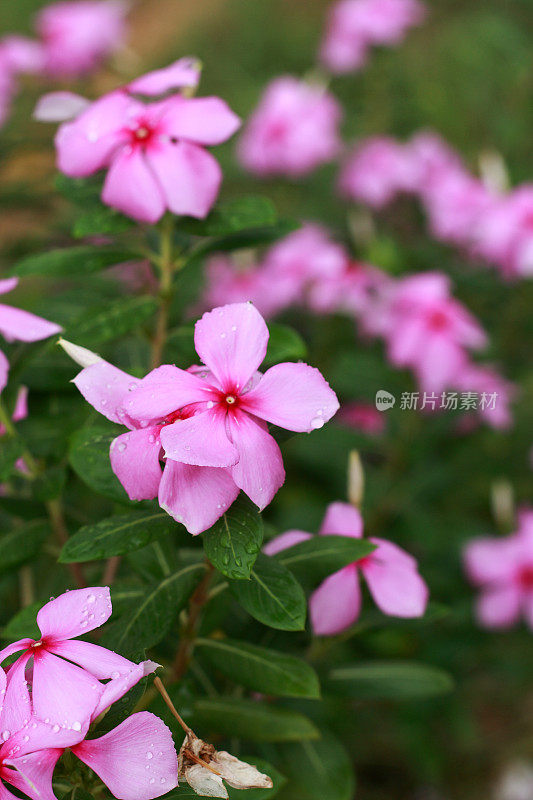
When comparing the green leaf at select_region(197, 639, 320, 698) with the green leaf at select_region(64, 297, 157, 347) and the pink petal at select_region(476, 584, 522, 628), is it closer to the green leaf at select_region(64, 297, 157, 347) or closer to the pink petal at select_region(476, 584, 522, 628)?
the green leaf at select_region(64, 297, 157, 347)

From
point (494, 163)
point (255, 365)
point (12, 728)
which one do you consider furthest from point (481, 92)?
point (12, 728)

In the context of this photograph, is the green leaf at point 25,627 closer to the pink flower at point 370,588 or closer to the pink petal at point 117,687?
the pink petal at point 117,687

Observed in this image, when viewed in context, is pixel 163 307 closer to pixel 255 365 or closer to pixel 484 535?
pixel 255 365

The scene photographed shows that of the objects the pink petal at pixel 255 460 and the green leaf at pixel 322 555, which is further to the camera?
the green leaf at pixel 322 555

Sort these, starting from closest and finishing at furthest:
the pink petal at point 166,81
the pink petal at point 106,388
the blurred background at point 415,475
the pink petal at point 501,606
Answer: the pink petal at point 106,388 → the pink petal at point 166,81 → the pink petal at point 501,606 → the blurred background at point 415,475

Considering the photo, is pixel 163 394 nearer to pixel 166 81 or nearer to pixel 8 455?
pixel 8 455

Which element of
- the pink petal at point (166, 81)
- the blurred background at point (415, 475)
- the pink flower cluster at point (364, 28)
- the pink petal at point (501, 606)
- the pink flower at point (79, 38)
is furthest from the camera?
the pink flower cluster at point (364, 28)

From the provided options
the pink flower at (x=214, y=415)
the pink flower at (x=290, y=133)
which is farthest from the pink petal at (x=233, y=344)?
the pink flower at (x=290, y=133)
